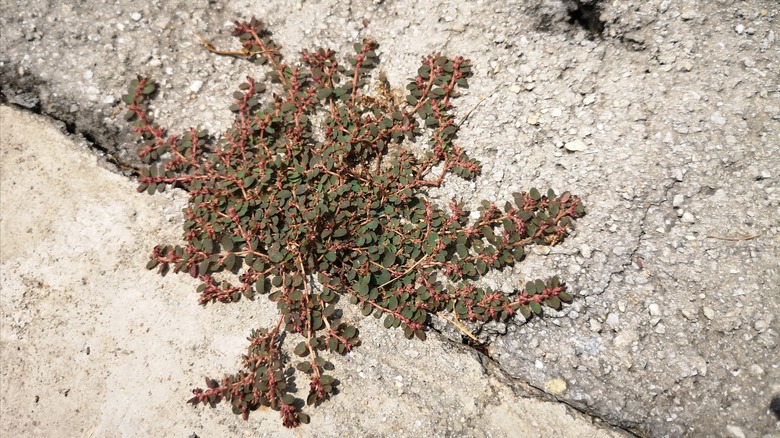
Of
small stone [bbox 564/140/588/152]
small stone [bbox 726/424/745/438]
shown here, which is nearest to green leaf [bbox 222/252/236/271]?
small stone [bbox 564/140/588/152]

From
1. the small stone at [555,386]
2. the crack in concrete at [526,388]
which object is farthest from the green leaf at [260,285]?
the small stone at [555,386]

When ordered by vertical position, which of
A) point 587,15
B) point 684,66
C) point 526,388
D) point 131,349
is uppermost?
point 587,15

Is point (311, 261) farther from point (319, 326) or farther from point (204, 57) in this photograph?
point (204, 57)

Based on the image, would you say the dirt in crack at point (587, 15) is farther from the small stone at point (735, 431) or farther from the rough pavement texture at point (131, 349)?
the small stone at point (735, 431)

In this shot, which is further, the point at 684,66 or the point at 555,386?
the point at 684,66

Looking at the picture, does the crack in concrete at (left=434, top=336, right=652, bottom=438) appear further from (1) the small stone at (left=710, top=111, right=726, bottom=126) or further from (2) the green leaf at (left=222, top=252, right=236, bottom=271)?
(1) the small stone at (left=710, top=111, right=726, bottom=126)

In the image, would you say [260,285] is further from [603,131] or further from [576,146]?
[603,131]

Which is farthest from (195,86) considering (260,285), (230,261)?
(260,285)
